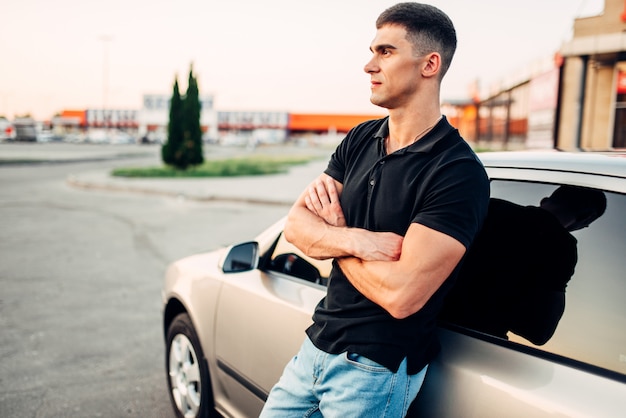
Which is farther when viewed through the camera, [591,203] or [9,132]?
[9,132]

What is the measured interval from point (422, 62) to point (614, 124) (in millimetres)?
20549

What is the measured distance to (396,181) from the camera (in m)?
1.72

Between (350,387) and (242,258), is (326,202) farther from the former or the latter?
(242,258)

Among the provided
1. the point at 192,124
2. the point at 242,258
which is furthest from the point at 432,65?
the point at 192,124

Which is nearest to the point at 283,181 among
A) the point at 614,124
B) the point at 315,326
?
the point at 614,124

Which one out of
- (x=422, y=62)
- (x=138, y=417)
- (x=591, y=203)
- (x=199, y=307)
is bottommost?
(x=138, y=417)

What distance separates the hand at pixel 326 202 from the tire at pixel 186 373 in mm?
1451

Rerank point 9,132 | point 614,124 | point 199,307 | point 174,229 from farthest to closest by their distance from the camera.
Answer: point 9,132 < point 614,124 < point 174,229 < point 199,307

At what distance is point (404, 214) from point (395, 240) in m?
0.08

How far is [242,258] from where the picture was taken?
9.45 ft

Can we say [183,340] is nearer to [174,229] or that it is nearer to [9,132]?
[174,229]

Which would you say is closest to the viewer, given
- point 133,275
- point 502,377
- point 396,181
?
point 502,377

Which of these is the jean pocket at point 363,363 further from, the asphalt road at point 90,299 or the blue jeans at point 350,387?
the asphalt road at point 90,299

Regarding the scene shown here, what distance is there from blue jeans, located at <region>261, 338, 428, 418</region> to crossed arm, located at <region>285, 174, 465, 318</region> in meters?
0.20
